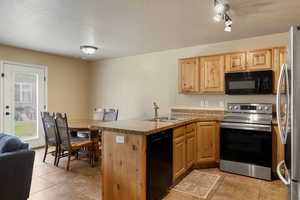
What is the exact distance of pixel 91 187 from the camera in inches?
106

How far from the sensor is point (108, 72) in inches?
222

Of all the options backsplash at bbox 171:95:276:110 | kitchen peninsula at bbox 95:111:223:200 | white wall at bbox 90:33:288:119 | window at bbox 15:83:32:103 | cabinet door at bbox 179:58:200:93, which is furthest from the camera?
window at bbox 15:83:32:103

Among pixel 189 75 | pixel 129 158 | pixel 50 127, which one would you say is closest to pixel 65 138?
pixel 50 127

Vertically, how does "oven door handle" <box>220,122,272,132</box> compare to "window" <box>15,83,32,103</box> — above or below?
below

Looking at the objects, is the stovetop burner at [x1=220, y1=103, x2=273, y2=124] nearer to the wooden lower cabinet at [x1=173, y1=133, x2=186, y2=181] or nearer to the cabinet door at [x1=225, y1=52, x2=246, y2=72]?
the cabinet door at [x1=225, y1=52, x2=246, y2=72]

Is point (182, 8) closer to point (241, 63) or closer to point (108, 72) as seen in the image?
point (241, 63)

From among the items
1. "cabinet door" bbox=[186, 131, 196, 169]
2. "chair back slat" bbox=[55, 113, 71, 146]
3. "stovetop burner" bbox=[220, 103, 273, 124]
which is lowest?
"cabinet door" bbox=[186, 131, 196, 169]

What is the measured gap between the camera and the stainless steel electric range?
2.90 meters

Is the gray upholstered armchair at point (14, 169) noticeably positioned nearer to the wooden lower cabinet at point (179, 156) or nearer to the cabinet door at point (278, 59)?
the wooden lower cabinet at point (179, 156)

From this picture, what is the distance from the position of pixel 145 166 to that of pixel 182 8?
2004 millimetres

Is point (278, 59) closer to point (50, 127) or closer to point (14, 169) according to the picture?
point (14, 169)

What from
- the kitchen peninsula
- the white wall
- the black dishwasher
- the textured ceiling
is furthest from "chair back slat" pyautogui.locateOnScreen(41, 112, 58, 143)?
the black dishwasher

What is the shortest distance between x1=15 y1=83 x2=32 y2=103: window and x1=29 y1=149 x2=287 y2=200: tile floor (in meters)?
1.97

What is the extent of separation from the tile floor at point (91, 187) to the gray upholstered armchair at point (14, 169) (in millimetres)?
546
